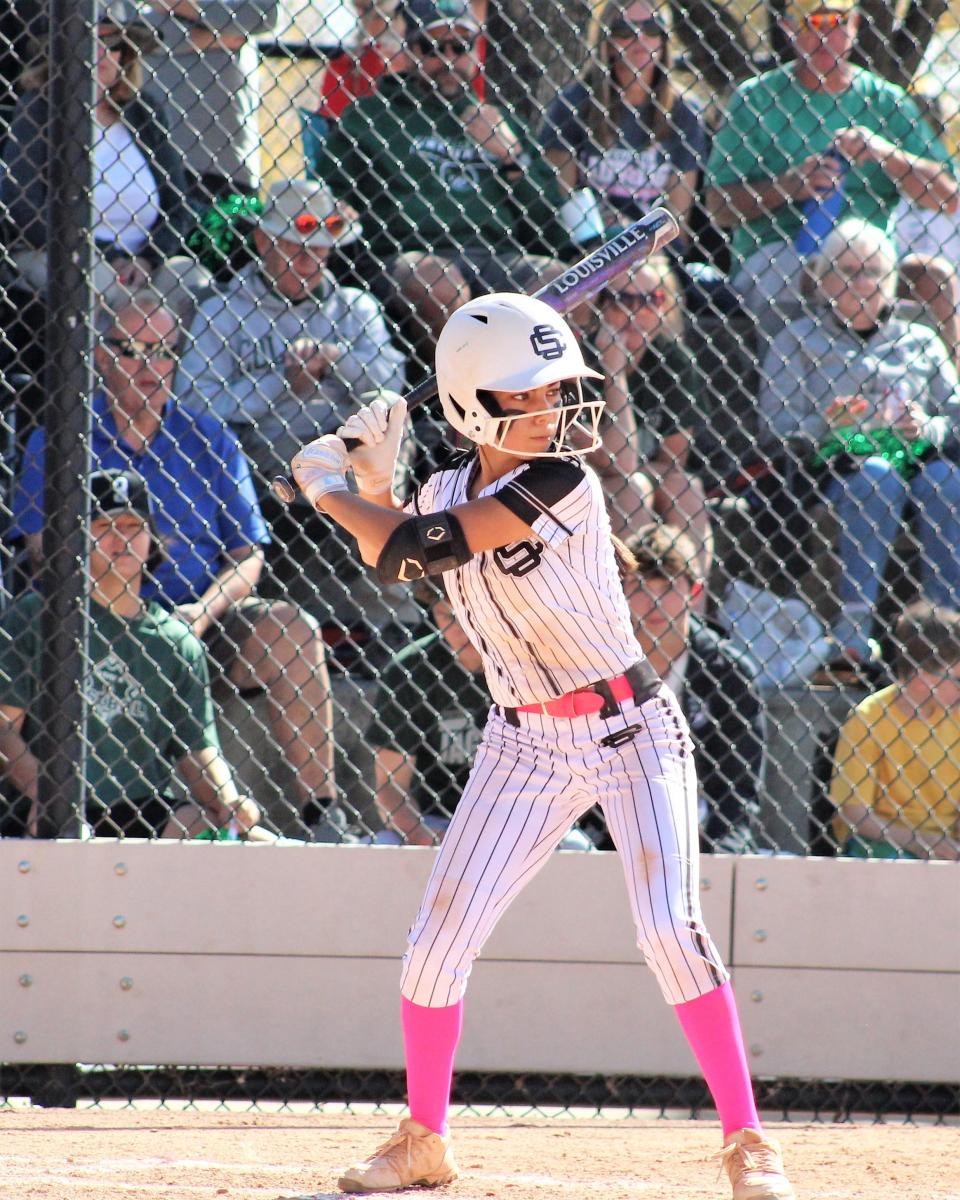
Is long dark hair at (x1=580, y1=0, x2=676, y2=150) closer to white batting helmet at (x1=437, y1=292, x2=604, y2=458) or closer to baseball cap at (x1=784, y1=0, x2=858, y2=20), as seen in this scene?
baseball cap at (x1=784, y1=0, x2=858, y2=20)

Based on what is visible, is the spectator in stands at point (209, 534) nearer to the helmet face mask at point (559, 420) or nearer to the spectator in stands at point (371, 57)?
the spectator in stands at point (371, 57)

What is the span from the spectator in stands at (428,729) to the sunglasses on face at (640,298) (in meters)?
1.19

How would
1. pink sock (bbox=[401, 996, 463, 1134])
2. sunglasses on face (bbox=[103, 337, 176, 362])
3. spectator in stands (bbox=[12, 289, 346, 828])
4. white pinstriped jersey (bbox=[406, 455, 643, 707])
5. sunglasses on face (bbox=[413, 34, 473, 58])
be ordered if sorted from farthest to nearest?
sunglasses on face (bbox=[413, 34, 473, 58]), sunglasses on face (bbox=[103, 337, 176, 362]), spectator in stands (bbox=[12, 289, 346, 828]), pink sock (bbox=[401, 996, 463, 1134]), white pinstriped jersey (bbox=[406, 455, 643, 707])

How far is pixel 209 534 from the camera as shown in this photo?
466 centimetres

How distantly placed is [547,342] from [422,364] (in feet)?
5.86

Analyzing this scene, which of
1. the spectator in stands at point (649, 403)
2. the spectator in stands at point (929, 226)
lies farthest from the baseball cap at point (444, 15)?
the spectator in stands at point (929, 226)

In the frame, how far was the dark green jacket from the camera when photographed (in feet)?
18.0

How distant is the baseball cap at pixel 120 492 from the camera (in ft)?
14.9

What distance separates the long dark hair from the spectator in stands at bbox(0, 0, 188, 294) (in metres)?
1.46

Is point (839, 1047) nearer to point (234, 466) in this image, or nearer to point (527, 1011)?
point (527, 1011)

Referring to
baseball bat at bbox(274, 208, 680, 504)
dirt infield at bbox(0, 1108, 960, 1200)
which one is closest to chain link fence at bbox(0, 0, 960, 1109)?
dirt infield at bbox(0, 1108, 960, 1200)

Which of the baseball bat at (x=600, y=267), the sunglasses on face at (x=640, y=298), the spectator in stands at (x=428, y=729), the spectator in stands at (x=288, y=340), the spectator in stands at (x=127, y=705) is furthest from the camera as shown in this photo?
the sunglasses on face at (x=640, y=298)

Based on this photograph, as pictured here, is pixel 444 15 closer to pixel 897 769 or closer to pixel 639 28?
pixel 639 28

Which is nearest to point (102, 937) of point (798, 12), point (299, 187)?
point (299, 187)
